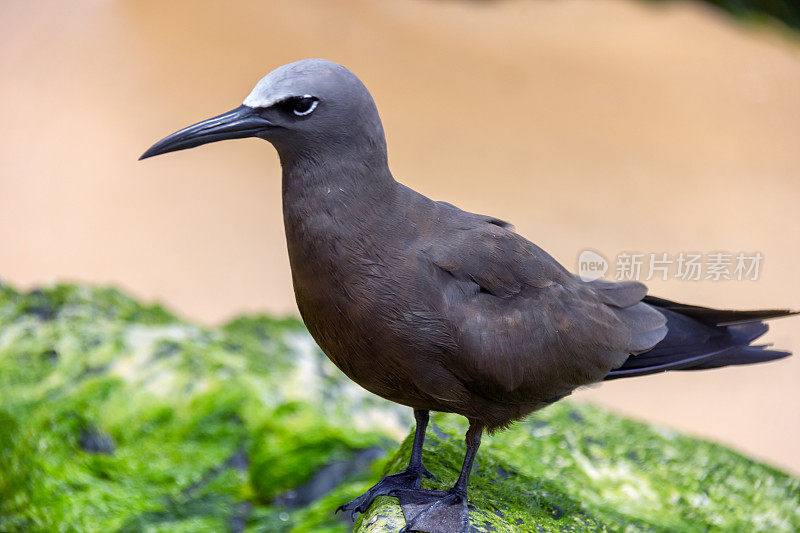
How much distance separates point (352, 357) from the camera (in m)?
2.47

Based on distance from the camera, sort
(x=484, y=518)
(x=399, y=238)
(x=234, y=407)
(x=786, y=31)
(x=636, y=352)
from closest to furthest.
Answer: (x=399, y=238)
(x=484, y=518)
(x=636, y=352)
(x=234, y=407)
(x=786, y=31)

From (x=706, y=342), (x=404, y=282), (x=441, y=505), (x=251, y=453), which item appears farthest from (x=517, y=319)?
(x=251, y=453)

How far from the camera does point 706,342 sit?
2.99 meters

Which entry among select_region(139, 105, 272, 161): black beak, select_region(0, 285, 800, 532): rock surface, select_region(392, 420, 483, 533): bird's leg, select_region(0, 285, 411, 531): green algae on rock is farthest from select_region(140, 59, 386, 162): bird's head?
select_region(0, 285, 411, 531): green algae on rock

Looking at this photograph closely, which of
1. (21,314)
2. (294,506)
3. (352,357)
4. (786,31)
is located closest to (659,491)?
(294,506)

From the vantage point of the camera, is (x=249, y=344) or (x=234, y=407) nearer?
(x=234, y=407)

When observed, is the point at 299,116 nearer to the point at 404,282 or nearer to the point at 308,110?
the point at 308,110

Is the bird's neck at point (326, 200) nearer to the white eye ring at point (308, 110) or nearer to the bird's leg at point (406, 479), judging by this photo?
the white eye ring at point (308, 110)

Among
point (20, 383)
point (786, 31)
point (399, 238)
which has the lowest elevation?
point (20, 383)

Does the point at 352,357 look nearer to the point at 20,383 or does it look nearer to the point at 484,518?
the point at 484,518

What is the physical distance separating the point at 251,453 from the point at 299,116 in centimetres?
239

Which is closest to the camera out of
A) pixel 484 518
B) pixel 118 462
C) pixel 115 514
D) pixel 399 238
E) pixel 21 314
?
pixel 399 238

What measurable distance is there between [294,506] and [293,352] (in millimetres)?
1551

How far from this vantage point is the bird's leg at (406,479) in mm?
2805
